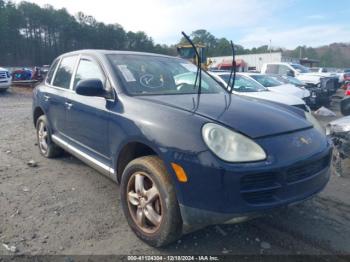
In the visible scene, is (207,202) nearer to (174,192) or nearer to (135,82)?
(174,192)

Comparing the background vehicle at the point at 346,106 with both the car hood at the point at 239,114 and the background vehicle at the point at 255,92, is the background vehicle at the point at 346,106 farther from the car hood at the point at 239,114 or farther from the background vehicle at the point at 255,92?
the car hood at the point at 239,114

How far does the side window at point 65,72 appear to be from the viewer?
4219mm

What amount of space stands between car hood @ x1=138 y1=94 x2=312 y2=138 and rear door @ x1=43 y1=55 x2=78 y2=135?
164 centimetres

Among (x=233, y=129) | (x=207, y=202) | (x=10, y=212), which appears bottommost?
(x=10, y=212)

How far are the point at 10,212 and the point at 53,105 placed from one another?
164cm

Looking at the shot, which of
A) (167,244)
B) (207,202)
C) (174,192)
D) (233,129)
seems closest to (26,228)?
(167,244)

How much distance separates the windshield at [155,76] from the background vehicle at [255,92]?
3.83 m

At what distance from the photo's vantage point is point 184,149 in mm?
2314

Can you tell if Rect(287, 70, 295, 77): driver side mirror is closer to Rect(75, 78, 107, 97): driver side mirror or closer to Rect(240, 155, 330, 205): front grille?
Rect(75, 78, 107, 97): driver side mirror

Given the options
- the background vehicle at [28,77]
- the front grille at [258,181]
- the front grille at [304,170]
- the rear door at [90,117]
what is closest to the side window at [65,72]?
the rear door at [90,117]

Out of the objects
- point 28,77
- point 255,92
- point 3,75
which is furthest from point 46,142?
point 28,77

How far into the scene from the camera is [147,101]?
287cm

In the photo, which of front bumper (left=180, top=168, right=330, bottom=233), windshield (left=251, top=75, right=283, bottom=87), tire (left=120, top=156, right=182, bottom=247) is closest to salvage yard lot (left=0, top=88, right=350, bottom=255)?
tire (left=120, top=156, right=182, bottom=247)

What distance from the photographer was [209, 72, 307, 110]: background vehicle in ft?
26.1
